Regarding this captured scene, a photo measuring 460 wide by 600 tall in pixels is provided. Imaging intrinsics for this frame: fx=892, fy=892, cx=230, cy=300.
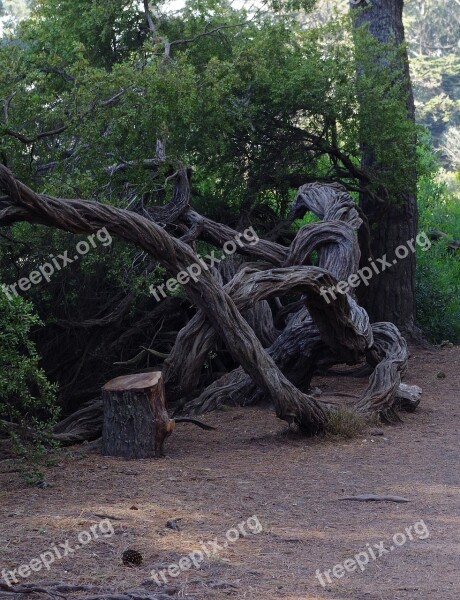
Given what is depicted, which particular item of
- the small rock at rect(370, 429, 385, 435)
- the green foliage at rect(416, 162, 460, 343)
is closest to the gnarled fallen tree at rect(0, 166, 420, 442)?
the small rock at rect(370, 429, 385, 435)

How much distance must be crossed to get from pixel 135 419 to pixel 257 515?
179 cm

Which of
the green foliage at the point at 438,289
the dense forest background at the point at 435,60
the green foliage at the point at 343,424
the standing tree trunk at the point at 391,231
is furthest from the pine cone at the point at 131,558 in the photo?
the dense forest background at the point at 435,60

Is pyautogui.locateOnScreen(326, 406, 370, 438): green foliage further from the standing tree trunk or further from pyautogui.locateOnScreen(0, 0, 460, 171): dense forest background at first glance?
pyautogui.locateOnScreen(0, 0, 460, 171): dense forest background

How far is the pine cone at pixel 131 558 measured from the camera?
14.4ft

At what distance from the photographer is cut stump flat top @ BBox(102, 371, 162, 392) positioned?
694 centimetres

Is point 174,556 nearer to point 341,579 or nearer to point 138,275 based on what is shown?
point 341,579

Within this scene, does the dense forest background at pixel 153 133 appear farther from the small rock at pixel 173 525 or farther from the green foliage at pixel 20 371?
the small rock at pixel 173 525

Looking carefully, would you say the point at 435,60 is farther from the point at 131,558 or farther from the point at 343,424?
the point at 131,558

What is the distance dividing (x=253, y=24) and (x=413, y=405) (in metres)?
5.09

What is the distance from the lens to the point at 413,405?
29.1 feet

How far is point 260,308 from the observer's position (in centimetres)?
1017

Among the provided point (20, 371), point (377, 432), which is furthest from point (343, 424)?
point (20, 371)

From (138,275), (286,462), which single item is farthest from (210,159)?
(286,462)

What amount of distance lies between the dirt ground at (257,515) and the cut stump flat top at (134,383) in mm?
558
